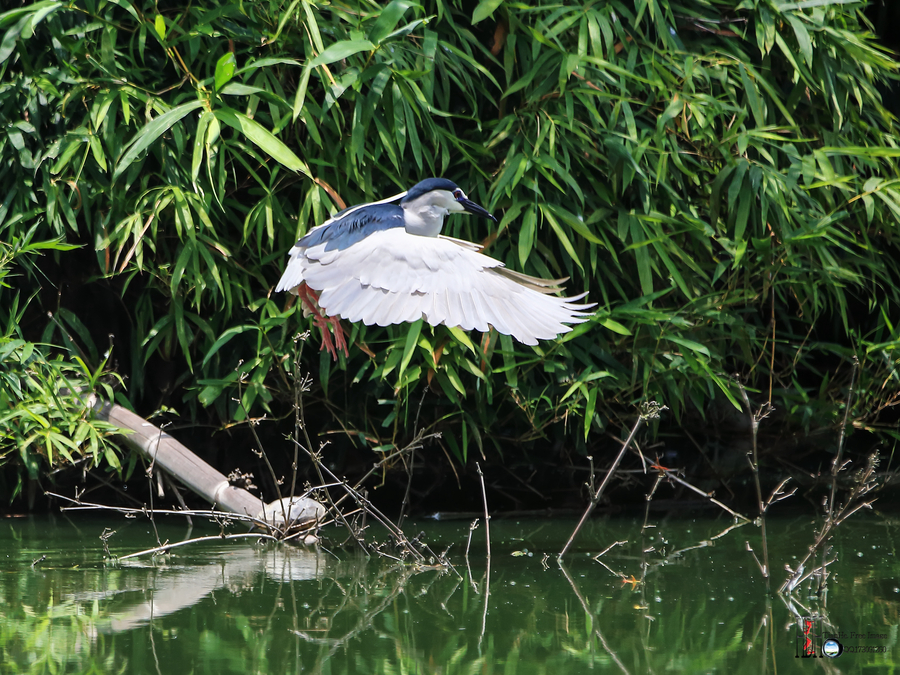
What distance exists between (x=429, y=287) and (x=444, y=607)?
722 mm

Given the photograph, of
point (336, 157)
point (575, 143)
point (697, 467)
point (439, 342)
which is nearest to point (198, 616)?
point (439, 342)

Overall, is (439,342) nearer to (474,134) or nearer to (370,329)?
(370,329)

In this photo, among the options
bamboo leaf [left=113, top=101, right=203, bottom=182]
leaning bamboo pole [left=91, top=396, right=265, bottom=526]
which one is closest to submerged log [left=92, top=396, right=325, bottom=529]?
leaning bamboo pole [left=91, top=396, right=265, bottom=526]

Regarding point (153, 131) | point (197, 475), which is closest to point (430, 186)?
point (153, 131)

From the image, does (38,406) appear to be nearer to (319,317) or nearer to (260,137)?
(319,317)

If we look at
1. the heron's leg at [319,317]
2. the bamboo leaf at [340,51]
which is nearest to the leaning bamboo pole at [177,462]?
the heron's leg at [319,317]

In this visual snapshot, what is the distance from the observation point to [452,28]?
2711 millimetres

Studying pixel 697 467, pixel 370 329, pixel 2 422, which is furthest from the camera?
pixel 697 467

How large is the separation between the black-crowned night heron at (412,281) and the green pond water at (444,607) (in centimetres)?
60

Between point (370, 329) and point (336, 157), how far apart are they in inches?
20.5

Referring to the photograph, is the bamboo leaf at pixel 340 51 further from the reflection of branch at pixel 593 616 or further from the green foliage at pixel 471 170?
the reflection of branch at pixel 593 616

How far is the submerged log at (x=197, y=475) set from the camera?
2.51 meters

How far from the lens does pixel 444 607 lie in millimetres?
1966

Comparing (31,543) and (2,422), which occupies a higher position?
(2,422)
